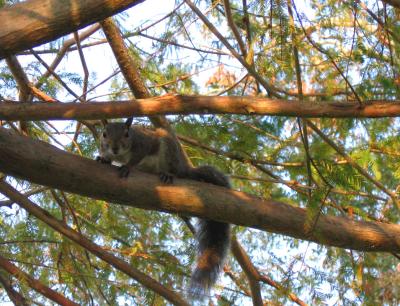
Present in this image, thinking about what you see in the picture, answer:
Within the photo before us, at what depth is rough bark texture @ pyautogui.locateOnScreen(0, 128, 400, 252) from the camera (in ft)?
8.82

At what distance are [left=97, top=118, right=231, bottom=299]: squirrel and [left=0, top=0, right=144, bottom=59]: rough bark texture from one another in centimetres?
112

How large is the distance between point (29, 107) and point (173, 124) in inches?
66.6

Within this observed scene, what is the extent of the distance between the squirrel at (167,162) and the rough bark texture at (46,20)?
1.12 m

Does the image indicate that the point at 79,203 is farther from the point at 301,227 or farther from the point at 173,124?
the point at 301,227

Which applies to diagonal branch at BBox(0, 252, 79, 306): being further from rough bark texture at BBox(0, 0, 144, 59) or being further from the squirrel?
rough bark texture at BBox(0, 0, 144, 59)

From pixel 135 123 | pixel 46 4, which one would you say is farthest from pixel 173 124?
pixel 46 4

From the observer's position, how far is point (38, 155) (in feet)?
8.80

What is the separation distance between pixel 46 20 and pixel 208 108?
0.71 meters

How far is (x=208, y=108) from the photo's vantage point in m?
2.35

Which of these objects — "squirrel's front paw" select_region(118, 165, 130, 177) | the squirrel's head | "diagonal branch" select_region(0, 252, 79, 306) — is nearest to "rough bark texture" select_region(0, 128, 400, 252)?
"squirrel's front paw" select_region(118, 165, 130, 177)

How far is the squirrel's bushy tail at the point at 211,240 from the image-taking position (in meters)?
3.38

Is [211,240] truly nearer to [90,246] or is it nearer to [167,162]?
[167,162]

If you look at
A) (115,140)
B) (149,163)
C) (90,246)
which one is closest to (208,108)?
(90,246)

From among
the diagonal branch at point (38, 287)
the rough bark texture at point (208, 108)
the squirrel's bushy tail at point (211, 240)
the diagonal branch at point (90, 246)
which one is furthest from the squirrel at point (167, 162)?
the rough bark texture at point (208, 108)
